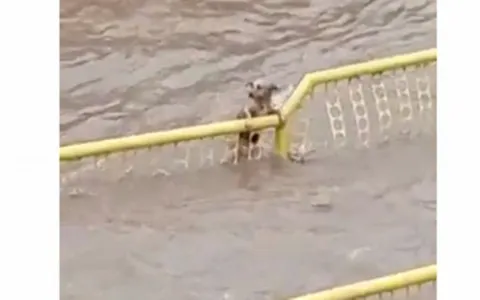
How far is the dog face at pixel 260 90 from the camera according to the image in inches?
53.9

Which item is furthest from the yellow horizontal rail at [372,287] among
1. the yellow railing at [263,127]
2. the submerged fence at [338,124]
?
the yellow railing at [263,127]

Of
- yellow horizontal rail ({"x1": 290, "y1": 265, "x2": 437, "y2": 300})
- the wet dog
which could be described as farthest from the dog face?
yellow horizontal rail ({"x1": 290, "y1": 265, "x2": 437, "y2": 300})

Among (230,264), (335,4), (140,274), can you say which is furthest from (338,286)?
(335,4)

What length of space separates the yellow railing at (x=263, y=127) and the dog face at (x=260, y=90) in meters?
0.02

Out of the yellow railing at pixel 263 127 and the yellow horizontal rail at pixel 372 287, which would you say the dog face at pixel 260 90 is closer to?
the yellow railing at pixel 263 127

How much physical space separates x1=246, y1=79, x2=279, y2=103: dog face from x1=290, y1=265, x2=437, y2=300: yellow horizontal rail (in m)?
0.26

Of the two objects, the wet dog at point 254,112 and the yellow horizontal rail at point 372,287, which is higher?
the wet dog at point 254,112

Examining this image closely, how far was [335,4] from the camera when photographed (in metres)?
1.40

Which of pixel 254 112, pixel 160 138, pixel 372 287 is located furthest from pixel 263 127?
pixel 372 287

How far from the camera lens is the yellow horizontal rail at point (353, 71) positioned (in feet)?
4.53

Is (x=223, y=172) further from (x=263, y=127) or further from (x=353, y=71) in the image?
(x=353, y=71)
